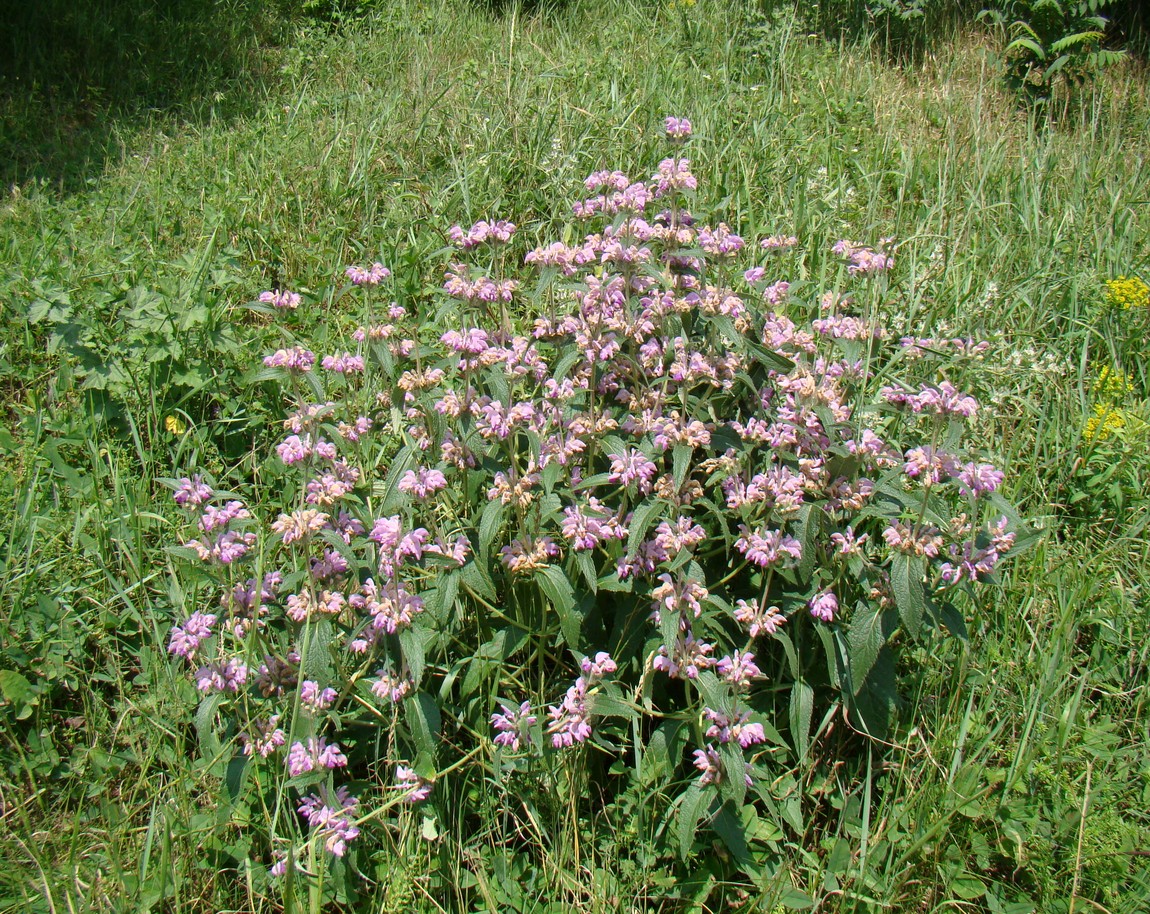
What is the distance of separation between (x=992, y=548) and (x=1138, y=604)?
109 centimetres

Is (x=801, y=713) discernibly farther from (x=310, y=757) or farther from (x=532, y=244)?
(x=532, y=244)

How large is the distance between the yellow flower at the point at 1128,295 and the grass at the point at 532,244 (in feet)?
0.35

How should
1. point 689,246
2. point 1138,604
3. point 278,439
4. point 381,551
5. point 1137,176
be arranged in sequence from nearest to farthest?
point 381,551, point 689,246, point 1138,604, point 278,439, point 1137,176

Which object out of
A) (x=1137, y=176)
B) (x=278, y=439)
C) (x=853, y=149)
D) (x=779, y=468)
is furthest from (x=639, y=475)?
(x=1137, y=176)

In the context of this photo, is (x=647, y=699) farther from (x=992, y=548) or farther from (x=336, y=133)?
(x=336, y=133)

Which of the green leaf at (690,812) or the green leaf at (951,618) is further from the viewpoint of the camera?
the green leaf at (951,618)

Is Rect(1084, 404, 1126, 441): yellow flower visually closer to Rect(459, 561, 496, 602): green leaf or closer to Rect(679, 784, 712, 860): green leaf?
Rect(679, 784, 712, 860): green leaf

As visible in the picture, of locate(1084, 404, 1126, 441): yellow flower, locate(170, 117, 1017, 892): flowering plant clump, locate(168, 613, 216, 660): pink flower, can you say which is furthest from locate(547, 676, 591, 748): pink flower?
locate(1084, 404, 1126, 441): yellow flower

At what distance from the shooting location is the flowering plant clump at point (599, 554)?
2000 millimetres

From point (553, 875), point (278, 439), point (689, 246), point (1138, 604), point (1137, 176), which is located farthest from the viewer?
point (1137, 176)

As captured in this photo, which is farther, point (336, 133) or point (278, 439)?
point (336, 133)

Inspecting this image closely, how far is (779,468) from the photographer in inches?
85.6

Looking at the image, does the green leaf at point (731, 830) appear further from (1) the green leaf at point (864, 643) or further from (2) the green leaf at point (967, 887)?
(2) the green leaf at point (967, 887)

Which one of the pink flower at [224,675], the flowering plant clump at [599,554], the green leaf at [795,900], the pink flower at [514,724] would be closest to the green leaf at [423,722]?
the flowering plant clump at [599,554]
